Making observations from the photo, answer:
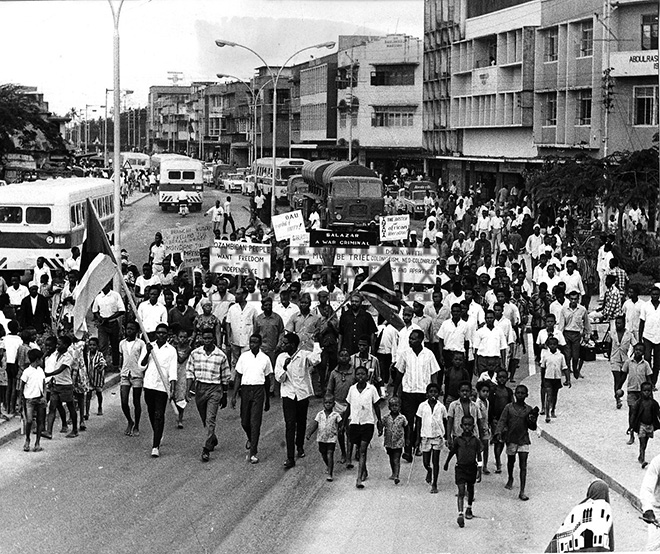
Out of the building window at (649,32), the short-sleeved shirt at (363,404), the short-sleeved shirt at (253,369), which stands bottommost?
the short-sleeved shirt at (363,404)

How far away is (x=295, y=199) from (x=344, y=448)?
42716 millimetres

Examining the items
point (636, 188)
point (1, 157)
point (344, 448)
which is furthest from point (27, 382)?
point (1, 157)

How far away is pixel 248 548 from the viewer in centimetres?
1068

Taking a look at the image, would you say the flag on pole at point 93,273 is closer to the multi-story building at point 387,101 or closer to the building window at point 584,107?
the building window at point 584,107

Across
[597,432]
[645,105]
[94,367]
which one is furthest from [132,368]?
[645,105]

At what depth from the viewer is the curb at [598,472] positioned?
39.9 feet

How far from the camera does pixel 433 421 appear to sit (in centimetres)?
1251

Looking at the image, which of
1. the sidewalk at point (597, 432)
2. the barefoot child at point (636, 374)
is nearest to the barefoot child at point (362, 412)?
the sidewalk at point (597, 432)

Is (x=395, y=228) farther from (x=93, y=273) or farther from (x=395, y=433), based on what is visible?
(x=395, y=433)

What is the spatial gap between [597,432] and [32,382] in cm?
658

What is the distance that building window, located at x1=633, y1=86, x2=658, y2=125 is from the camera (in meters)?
42.2

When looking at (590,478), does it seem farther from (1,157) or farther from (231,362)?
(1,157)

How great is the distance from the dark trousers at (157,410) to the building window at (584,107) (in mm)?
34796

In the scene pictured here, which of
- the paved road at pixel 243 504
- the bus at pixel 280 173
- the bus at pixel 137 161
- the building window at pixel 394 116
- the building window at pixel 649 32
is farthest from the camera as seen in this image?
the bus at pixel 137 161
